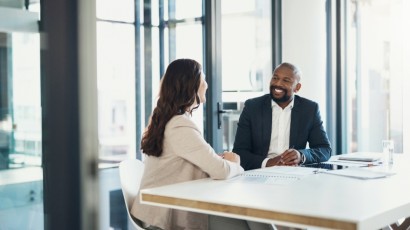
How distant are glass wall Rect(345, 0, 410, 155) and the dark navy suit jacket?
Answer: 2501 millimetres

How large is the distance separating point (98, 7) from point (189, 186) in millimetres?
1481

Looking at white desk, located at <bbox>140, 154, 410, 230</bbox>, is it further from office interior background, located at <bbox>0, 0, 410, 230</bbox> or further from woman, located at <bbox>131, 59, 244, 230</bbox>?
office interior background, located at <bbox>0, 0, 410, 230</bbox>

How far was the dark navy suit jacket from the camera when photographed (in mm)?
3834

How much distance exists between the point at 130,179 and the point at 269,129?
1.34 metres

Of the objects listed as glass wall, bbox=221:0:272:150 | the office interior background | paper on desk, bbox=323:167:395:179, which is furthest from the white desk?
glass wall, bbox=221:0:272:150

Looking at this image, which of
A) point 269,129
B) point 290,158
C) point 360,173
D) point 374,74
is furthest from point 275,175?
point 374,74

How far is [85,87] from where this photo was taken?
319cm

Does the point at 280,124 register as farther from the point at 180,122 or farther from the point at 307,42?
the point at 307,42

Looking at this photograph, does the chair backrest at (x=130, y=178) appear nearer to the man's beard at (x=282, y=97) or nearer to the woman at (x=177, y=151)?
the woman at (x=177, y=151)

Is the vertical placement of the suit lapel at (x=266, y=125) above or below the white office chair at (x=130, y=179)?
above

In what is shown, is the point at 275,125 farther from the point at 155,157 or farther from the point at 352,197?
the point at 352,197

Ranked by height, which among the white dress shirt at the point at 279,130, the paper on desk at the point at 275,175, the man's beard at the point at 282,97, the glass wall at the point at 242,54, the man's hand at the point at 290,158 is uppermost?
the glass wall at the point at 242,54

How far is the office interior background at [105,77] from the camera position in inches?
117

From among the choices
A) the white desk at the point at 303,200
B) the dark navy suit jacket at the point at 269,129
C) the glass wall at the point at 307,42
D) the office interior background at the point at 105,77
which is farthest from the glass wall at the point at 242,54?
the white desk at the point at 303,200
